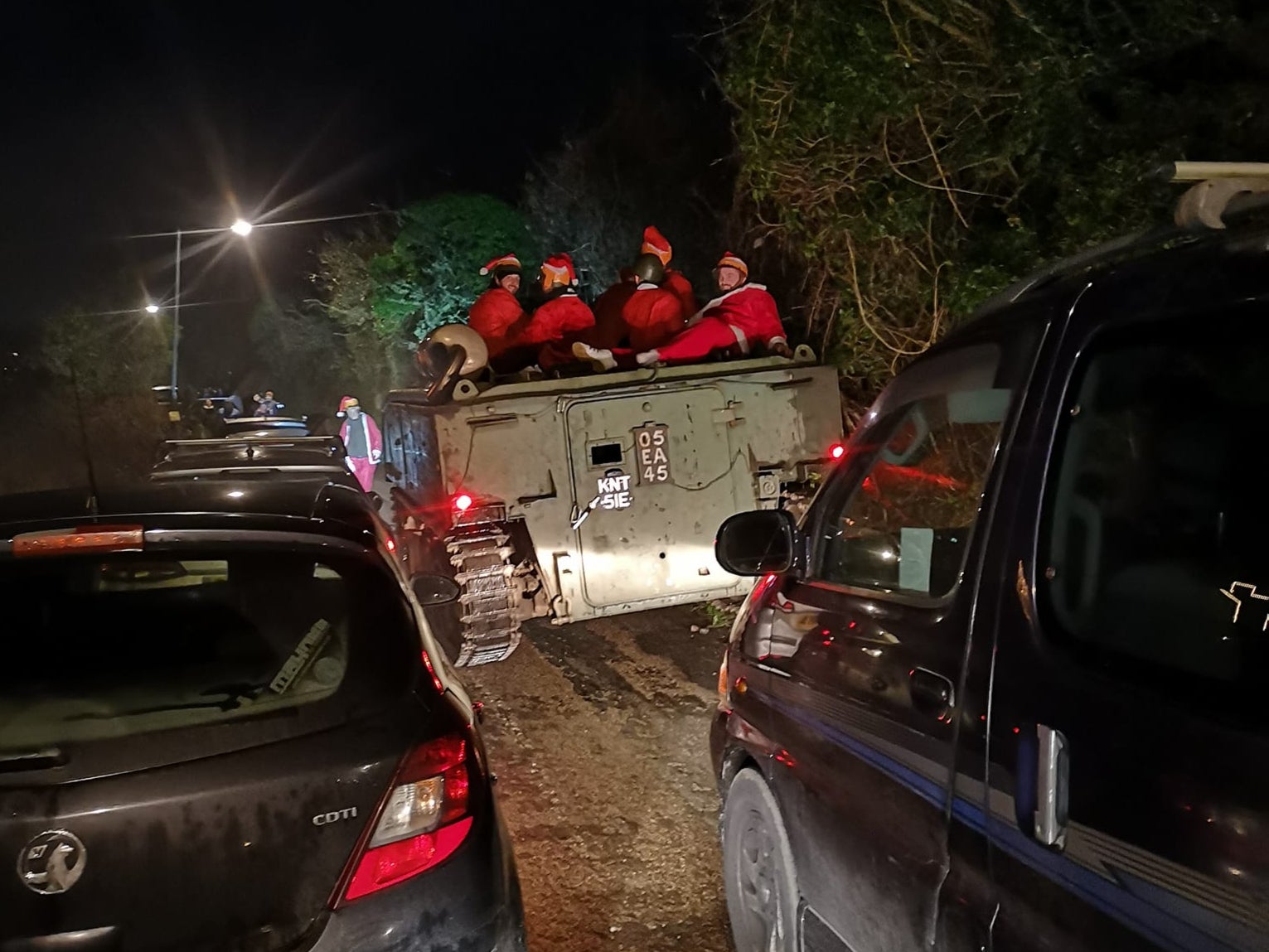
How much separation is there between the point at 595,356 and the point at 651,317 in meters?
0.92

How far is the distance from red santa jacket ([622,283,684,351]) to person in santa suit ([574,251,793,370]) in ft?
0.38

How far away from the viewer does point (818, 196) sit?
321 inches

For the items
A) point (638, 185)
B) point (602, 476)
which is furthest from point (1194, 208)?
point (638, 185)

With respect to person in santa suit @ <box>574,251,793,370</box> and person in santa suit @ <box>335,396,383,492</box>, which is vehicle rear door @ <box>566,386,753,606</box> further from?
person in santa suit @ <box>335,396,383,492</box>

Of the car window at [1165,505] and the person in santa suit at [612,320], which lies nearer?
the car window at [1165,505]

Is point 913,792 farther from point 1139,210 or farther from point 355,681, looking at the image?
point 1139,210

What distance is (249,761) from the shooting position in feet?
8.31

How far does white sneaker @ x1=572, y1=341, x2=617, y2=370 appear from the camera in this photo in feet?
25.6

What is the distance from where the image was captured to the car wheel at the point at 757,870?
10.3 feet

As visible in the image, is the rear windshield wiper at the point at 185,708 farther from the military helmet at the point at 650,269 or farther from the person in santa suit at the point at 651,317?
the military helmet at the point at 650,269

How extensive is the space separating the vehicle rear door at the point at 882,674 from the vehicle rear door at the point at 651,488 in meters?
3.90

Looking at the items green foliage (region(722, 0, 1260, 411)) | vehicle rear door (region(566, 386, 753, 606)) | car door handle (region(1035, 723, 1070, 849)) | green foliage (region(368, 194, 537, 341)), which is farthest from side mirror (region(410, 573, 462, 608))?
green foliage (region(368, 194, 537, 341))

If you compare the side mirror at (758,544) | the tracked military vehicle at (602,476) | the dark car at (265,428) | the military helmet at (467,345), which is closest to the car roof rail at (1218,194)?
the side mirror at (758,544)

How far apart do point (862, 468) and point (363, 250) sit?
26.9 meters
